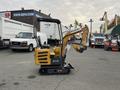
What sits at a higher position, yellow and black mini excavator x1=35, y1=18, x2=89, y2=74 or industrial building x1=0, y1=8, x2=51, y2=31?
industrial building x1=0, y1=8, x2=51, y2=31

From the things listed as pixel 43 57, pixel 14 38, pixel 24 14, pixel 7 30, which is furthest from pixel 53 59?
pixel 24 14

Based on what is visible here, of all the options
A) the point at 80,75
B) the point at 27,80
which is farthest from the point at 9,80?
the point at 80,75

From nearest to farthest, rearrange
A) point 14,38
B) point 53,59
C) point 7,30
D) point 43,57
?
point 43,57
point 53,59
point 14,38
point 7,30

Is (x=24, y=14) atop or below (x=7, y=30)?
atop

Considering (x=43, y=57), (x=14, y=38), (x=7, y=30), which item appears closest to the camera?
(x=43, y=57)

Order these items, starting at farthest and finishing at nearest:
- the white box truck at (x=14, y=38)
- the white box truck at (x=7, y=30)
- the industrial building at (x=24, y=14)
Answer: the industrial building at (x=24, y=14) → the white box truck at (x=7, y=30) → the white box truck at (x=14, y=38)

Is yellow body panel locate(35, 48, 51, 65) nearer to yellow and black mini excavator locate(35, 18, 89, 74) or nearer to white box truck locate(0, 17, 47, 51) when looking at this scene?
yellow and black mini excavator locate(35, 18, 89, 74)

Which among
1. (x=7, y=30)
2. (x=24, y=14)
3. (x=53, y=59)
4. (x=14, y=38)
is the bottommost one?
(x=53, y=59)

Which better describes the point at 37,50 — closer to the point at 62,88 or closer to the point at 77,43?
the point at 77,43

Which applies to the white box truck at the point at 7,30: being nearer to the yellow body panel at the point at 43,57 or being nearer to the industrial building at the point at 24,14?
the yellow body panel at the point at 43,57

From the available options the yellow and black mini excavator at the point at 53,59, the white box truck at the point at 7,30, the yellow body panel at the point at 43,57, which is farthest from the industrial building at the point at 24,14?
the yellow body panel at the point at 43,57

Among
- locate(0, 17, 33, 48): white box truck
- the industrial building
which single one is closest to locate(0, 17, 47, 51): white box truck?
locate(0, 17, 33, 48): white box truck

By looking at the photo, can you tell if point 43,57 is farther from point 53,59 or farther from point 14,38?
point 14,38

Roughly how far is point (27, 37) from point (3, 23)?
258cm
